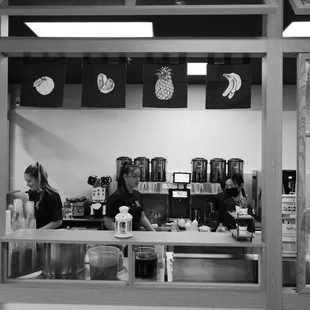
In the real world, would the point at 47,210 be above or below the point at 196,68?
below

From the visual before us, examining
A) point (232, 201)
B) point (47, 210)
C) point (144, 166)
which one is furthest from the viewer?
point (144, 166)

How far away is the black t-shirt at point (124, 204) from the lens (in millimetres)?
3704

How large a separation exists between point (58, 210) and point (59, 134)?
287 centimetres

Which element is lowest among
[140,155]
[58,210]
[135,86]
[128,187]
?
[58,210]

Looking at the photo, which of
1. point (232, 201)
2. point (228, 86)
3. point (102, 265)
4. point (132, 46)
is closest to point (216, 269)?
point (102, 265)

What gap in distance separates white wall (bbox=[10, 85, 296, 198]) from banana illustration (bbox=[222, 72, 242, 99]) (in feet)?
12.7

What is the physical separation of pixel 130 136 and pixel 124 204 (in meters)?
2.78

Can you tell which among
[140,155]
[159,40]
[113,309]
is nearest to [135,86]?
[140,155]

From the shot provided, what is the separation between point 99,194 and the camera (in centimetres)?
585

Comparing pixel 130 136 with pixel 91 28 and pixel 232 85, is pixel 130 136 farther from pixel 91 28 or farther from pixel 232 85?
pixel 232 85

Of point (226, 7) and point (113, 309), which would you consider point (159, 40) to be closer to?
point (226, 7)

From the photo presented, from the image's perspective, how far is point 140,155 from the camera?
6359 mm

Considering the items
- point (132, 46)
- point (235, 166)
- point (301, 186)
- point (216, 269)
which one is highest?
point (132, 46)

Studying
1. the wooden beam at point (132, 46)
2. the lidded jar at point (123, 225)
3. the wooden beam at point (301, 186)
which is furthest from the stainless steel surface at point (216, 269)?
the wooden beam at point (132, 46)
